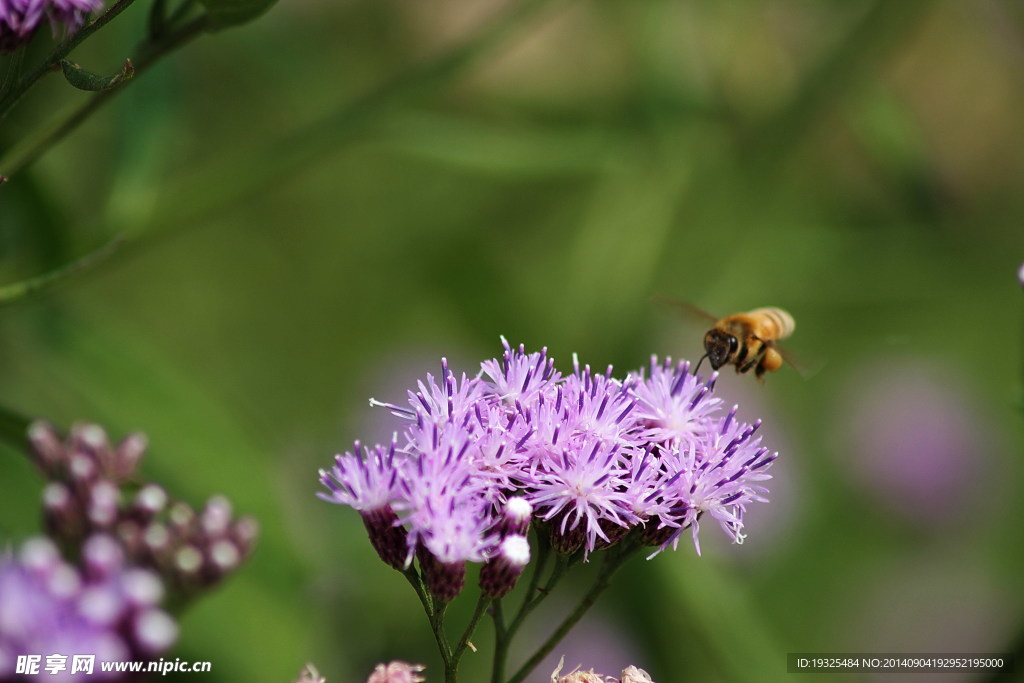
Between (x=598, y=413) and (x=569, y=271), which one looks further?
(x=569, y=271)

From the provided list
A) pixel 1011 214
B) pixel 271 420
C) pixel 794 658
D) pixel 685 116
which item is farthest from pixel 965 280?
pixel 271 420

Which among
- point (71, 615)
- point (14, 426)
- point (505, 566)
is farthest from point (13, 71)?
point (505, 566)

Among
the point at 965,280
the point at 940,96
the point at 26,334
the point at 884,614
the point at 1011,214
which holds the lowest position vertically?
the point at 26,334

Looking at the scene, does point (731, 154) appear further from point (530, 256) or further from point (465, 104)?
point (530, 256)

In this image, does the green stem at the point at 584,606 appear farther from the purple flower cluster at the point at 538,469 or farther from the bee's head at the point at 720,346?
the bee's head at the point at 720,346

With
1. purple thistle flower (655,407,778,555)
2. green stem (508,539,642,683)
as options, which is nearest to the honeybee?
purple thistle flower (655,407,778,555)

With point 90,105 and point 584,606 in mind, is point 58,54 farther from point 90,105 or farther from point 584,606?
point 584,606

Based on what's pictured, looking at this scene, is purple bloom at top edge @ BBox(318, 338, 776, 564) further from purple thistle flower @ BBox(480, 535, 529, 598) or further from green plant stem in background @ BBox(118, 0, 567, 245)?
green plant stem in background @ BBox(118, 0, 567, 245)

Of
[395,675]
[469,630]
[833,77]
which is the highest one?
[833,77]

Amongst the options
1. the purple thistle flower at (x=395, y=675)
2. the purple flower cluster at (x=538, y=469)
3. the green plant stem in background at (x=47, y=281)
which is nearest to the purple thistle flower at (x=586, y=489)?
the purple flower cluster at (x=538, y=469)
